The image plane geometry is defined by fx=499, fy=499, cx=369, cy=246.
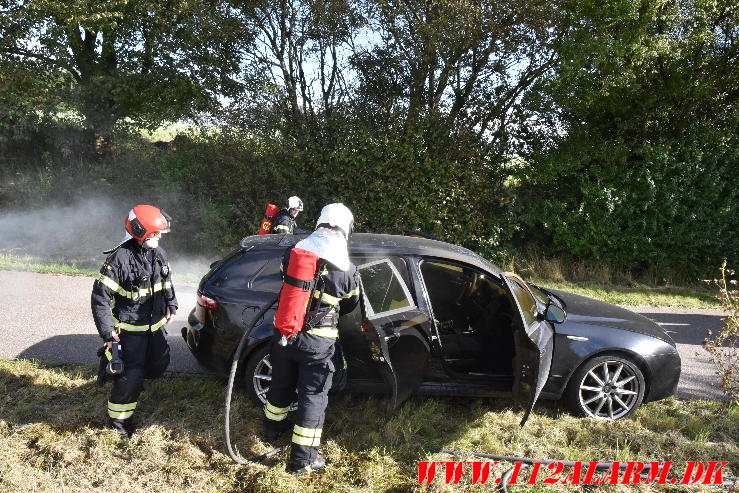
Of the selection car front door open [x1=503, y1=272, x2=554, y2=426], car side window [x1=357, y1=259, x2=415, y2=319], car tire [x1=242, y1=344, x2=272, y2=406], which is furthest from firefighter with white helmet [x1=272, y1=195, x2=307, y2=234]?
car front door open [x1=503, y1=272, x2=554, y2=426]

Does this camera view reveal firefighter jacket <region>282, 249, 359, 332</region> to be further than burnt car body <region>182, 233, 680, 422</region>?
No

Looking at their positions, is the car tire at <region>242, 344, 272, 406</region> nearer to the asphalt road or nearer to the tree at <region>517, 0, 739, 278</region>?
the asphalt road

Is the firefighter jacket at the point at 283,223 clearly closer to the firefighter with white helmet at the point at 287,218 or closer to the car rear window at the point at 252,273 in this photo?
the firefighter with white helmet at the point at 287,218

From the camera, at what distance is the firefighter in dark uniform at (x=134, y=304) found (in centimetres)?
362

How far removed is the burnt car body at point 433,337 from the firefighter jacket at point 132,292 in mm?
545

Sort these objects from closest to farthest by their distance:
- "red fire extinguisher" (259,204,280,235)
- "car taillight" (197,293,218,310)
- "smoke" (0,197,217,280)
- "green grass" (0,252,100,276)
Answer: "car taillight" (197,293,218,310)
"red fire extinguisher" (259,204,280,235)
"green grass" (0,252,100,276)
"smoke" (0,197,217,280)

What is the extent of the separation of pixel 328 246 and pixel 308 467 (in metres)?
1.58

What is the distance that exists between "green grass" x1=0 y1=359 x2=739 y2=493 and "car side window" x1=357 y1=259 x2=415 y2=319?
3.38 feet

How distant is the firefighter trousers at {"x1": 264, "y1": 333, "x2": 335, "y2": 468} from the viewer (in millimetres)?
3500

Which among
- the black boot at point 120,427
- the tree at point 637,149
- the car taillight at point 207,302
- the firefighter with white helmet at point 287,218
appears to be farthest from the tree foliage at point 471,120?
the black boot at point 120,427

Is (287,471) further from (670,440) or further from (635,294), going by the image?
(635,294)

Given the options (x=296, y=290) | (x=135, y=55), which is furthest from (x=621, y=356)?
(x=135, y=55)

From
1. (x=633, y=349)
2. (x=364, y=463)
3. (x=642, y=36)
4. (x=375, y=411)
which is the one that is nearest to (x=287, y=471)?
(x=364, y=463)

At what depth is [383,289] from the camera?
13.2 ft
